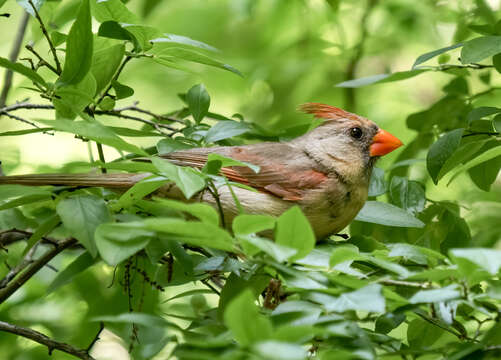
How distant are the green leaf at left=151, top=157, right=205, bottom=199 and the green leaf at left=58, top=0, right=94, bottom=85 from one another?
510 mm

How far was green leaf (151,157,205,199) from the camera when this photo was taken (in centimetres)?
163

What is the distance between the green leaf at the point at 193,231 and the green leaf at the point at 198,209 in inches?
1.6

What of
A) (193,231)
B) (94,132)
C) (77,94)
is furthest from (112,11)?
(193,231)

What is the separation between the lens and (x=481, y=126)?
2719 millimetres

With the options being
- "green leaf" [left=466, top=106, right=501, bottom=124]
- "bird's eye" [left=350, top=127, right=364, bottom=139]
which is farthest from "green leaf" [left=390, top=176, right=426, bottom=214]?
"bird's eye" [left=350, top=127, right=364, bottom=139]

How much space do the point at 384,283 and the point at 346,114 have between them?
182cm

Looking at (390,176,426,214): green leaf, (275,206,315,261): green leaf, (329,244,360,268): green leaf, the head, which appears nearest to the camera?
(275,206,315,261): green leaf

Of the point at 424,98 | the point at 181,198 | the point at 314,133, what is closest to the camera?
the point at 181,198

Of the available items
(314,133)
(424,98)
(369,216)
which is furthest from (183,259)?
(424,98)

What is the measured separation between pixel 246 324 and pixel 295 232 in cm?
30

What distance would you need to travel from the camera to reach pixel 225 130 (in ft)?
8.57

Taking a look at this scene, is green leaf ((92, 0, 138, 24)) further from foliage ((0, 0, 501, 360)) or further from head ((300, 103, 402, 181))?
head ((300, 103, 402, 181))

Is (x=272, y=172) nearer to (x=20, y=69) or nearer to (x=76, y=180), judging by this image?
(x=76, y=180)

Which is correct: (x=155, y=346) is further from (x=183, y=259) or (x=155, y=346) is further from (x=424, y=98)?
(x=424, y=98)
